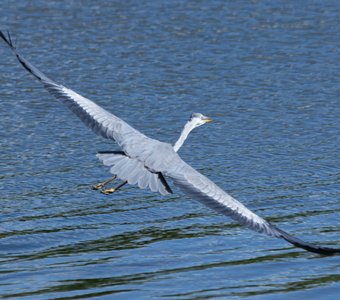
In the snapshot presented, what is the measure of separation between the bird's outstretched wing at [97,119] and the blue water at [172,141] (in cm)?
101

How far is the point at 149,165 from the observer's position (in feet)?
29.9

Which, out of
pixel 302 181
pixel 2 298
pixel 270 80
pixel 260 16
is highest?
pixel 260 16

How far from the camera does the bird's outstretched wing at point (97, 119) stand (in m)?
9.45

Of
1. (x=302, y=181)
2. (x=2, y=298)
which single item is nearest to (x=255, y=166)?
(x=302, y=181)

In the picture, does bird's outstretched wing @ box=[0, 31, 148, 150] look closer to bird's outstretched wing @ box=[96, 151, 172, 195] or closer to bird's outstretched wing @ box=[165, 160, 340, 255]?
bird's outstretched wing @ box=[96, 151, 172, 195]

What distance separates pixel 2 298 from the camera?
8352mm

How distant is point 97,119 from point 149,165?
2.80ft

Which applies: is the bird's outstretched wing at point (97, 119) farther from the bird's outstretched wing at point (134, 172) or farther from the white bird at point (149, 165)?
the bird's outstretched wing at point (134, 172)

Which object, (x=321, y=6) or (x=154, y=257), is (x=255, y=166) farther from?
(x=321, y=6)

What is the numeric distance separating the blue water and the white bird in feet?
2.01

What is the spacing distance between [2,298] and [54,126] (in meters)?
5.32

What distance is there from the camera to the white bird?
8.76m

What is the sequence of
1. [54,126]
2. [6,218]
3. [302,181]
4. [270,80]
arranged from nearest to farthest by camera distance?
A: [6,218]
[302,181]
[54,126]
[270,80]

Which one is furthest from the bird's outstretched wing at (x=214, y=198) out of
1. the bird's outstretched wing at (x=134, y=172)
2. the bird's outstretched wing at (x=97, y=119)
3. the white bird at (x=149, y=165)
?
the bird's outstretched wing at (x=97, y=119)
